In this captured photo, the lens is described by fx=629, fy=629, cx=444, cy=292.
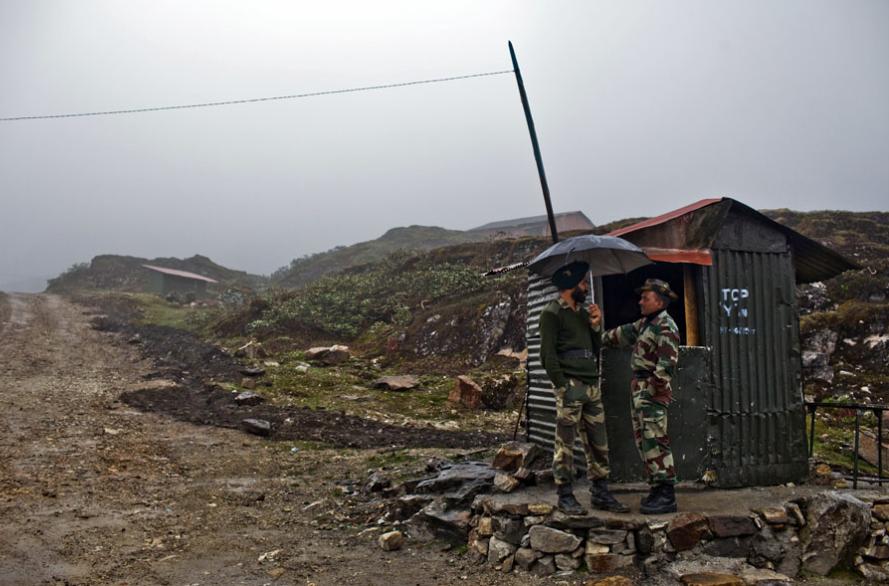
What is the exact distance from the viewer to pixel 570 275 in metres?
5.24

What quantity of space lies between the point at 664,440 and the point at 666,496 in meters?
0.44

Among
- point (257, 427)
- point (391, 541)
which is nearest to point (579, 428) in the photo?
point (391, 541)

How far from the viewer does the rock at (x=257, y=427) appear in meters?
10.1

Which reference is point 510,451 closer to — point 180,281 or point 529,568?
point 529,568

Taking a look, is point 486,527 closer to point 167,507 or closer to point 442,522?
point 442,522

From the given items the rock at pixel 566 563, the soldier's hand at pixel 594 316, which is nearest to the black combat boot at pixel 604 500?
the rock at pixel 566 563

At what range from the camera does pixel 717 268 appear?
615cm

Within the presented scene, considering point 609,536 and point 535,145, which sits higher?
point 535,145

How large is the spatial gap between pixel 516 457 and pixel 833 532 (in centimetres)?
272

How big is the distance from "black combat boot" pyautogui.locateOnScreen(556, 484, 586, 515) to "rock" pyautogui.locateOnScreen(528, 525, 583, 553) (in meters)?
0.17

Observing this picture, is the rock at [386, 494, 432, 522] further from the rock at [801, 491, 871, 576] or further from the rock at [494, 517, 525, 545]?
the rock at [801, 491, 871, 576]

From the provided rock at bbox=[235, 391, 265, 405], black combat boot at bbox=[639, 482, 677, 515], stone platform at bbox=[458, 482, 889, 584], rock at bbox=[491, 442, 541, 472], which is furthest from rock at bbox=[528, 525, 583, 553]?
rock at bbox=[235, 391, 265, 405]

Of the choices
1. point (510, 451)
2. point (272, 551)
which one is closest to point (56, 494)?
point (272, 551)

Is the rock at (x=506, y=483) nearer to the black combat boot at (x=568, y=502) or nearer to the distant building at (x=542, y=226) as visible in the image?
the black combat boot at (x=568, y=502)
